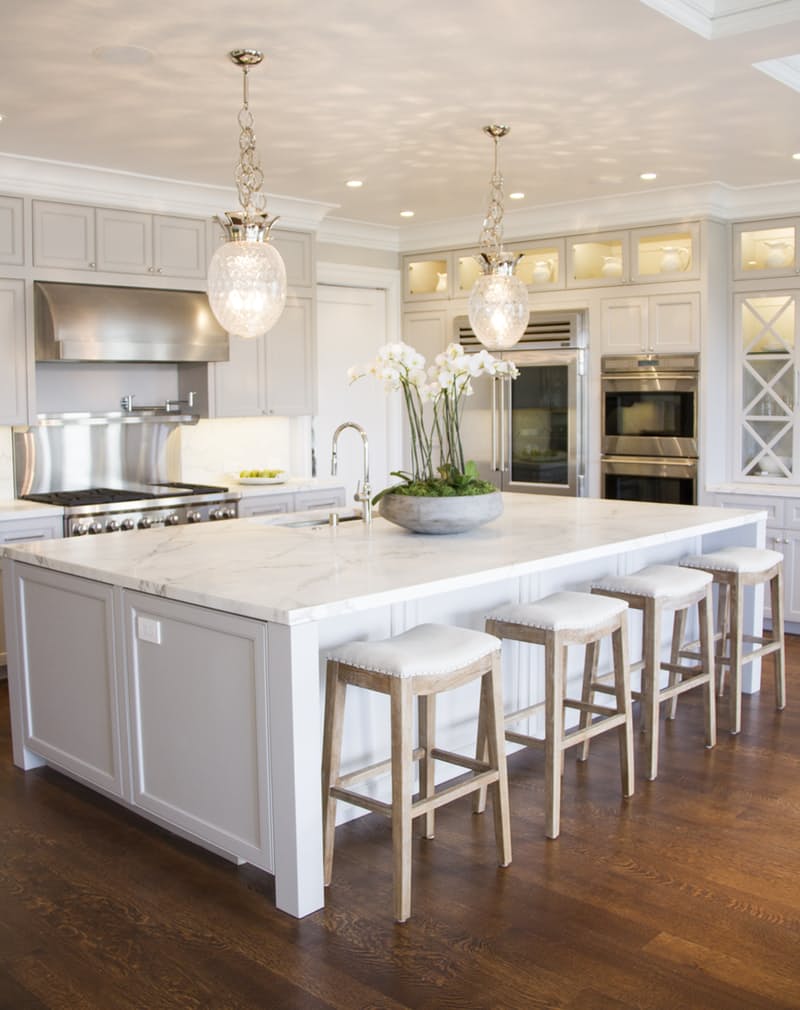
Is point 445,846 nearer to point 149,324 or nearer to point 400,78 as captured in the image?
point 400,78

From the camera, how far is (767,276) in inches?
239

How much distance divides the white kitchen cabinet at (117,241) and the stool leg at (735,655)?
11.4ft

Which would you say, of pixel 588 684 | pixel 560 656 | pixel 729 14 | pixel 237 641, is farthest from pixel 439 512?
pixel 729 14

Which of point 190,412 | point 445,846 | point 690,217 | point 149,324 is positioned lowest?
point 445,846

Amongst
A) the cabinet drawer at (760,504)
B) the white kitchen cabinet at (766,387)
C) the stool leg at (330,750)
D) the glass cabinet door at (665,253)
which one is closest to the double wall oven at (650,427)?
the cabinet drawer at (760,504)

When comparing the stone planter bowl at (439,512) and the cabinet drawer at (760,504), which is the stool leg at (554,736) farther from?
the cabinet drawer at (760,504)

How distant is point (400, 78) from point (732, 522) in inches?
88.3

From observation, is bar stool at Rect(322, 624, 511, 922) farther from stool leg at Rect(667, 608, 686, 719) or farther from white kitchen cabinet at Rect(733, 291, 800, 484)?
white kitchen cabinet at Rect(733, 291, 800, 484)

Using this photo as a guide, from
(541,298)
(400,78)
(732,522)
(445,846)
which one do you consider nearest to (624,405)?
(541,298)

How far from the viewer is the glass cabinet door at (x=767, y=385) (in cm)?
609

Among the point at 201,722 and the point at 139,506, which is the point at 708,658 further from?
the point at 139,506

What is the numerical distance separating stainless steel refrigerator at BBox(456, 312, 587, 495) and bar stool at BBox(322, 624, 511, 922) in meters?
3.63

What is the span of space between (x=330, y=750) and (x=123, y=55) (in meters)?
2.43

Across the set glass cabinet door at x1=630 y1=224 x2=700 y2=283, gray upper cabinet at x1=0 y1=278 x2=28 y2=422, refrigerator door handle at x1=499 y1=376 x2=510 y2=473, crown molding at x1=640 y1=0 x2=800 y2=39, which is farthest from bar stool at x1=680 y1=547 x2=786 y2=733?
gray upper cabinet at x1=0 y1=278 x2=28 y2=422
